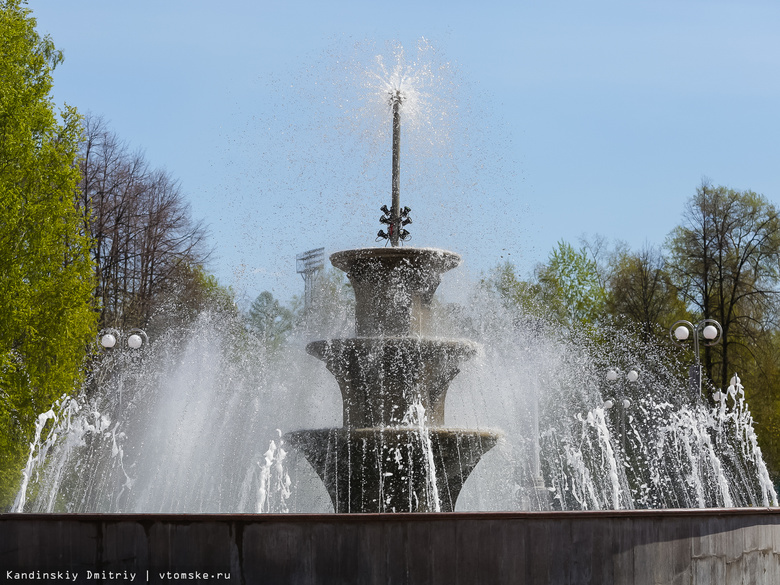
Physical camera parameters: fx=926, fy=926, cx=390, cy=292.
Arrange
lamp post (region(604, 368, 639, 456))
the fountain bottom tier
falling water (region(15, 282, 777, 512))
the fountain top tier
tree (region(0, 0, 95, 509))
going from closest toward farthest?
the fountain bottom tier → the fountain top tier → falling water (region(15, 282, 777, 512)) → tree (region(0, 0, 95, 509)) → lamp post (region(604, 368, 639, 456))

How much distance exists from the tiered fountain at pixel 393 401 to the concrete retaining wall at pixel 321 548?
3.00 meters

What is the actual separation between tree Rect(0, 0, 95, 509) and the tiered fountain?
25.2 feet

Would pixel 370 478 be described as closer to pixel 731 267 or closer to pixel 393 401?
pixel 393 401

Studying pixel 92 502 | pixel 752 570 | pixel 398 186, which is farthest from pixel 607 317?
pixel 752 570

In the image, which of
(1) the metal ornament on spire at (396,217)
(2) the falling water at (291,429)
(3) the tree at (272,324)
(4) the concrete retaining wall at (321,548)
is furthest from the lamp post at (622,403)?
(4) the concrete retaining wall at (321,548)

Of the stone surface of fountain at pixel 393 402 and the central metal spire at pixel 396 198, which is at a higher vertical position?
the central metal spire at pixel 396 198

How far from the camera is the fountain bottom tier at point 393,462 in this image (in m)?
9.01

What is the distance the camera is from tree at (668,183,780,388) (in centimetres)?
2888

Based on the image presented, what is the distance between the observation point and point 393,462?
29.8 ft

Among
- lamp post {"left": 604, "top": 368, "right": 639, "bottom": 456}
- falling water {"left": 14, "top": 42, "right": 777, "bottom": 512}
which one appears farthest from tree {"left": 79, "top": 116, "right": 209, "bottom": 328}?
lamp post {"left": 604, "top": 368, "right": 639, "bottom": 456}

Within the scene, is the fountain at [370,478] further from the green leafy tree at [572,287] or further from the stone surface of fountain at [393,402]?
the green leafy tree at [572,287]

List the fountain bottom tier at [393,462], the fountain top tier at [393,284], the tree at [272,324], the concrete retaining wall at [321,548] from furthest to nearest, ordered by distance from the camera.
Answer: the tree at [272,324] < the fountain top tier at [393,284] < the fountain bottom tier at [393,462] < the concrete retaining wall at [321,548]

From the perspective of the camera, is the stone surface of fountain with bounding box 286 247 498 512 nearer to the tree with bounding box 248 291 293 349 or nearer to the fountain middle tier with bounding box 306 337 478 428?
the fountain middle tier with bounding box 306 337 478 428

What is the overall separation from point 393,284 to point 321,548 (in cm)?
433
